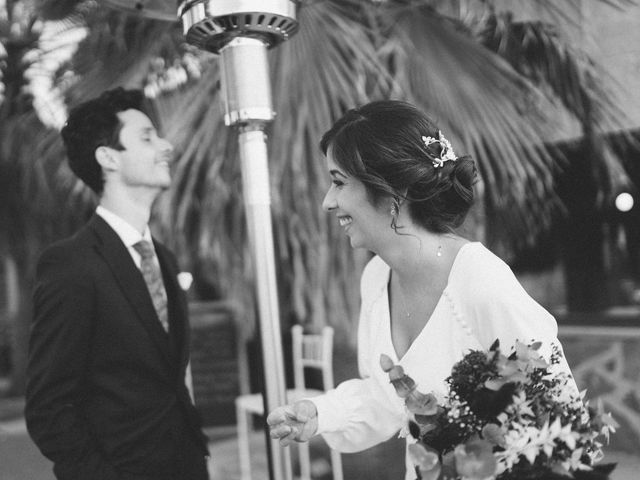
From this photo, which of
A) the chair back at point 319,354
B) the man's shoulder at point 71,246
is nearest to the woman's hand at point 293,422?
the man's shoulder at point 71,246

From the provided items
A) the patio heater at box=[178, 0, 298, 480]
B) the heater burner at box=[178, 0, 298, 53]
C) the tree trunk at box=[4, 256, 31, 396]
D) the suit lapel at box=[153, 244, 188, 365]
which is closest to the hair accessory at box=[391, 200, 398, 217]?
the patio heater at box=[178, 0, 298, 480]

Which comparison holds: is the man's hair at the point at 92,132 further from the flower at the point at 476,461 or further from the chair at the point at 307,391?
the chair at the point at 307,391

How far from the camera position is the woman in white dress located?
1228mm

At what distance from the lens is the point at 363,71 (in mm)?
2418

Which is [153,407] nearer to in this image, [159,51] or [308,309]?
[159,51]

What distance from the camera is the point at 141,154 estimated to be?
173cm

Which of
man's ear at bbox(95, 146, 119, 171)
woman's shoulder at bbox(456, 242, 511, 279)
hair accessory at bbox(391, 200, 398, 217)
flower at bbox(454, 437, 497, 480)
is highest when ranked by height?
man's ear at bbox(95, 146, 119, 171)

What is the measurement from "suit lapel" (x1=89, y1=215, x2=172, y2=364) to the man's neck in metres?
0.10

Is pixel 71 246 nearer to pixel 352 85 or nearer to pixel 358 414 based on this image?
pixel 358 414

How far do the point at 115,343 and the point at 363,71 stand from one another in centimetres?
138

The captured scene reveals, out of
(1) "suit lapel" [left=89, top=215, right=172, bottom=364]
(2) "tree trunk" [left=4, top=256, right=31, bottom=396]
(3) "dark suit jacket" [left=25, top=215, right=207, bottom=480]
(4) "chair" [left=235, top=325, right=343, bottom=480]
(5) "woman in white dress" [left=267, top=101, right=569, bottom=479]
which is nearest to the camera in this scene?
(5) "woman in white dress" [left=267, top=101, right=569, bottom=479]

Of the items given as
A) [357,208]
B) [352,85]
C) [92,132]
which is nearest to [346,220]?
[357,208]

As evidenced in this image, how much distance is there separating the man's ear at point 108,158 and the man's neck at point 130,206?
→ 0.21 feet

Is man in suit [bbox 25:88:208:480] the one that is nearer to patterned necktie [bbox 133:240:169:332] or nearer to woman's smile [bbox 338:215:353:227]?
patterned necktie [bbox 133:240:169:332]
